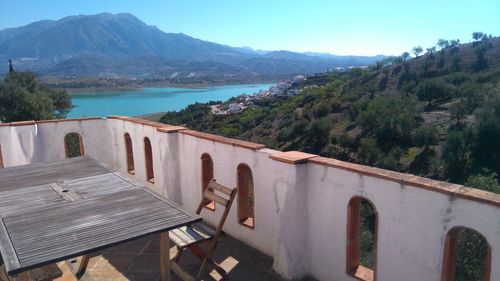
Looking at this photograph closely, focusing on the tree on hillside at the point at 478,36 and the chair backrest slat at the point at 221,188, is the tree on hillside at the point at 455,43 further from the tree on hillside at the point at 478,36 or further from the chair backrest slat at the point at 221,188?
the chair backrest slat at the point at 221,188

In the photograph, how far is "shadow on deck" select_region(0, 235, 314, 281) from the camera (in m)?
3.95

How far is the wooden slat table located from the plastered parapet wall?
3.93 ft

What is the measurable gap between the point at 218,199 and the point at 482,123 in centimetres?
3187

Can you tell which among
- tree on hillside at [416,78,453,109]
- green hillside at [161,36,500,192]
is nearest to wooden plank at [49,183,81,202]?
green hillside at [161,36,500,192]

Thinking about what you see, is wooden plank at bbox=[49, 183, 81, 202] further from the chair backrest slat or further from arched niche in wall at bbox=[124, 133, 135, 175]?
arched niche in wall at bbox=[124, 133, 135, 175]

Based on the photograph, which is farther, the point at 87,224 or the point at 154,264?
the point at 154,264

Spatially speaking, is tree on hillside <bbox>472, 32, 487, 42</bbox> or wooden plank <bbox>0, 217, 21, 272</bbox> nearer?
wooden plank <bbox>0, 217, 21, 272</bbox>

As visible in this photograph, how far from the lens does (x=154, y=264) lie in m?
4.21

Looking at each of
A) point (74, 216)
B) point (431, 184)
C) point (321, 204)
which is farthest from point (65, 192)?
point (431, 184)

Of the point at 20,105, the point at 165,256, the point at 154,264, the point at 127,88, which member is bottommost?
the point at 127,88

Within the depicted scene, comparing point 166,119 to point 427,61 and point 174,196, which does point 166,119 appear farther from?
point 174,196

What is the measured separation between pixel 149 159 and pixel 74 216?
3548 millimetres

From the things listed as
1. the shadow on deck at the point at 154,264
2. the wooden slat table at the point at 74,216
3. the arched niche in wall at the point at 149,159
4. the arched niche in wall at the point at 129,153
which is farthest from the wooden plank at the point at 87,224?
the arched niche in wall at the point at 129,153

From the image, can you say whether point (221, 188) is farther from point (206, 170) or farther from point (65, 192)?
point (65, 192)
